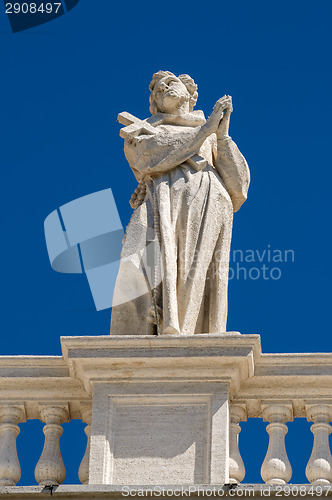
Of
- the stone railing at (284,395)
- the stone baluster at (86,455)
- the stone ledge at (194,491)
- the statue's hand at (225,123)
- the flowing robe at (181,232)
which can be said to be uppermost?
the statue's hand at (225,123)

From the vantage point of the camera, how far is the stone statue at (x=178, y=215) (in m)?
13.0

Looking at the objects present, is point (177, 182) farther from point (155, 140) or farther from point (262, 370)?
point (262, 370)

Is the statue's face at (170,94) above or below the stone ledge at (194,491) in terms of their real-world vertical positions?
above

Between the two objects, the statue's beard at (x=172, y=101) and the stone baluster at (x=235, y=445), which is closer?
the stone baluster at (x=235, y=445)

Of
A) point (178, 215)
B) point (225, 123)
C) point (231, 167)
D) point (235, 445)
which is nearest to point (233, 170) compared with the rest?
point (231, 167)

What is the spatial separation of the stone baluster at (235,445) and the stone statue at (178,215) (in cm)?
78

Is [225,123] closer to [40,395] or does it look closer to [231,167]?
[231,167]

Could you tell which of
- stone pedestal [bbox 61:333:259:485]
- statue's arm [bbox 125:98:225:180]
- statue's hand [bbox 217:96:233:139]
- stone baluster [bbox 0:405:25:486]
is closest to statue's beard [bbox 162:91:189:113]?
statue's arm [bbox 125:98:225:180]

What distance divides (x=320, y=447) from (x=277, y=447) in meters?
0.35

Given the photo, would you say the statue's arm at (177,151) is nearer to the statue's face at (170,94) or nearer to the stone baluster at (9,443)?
the statue's face at (170,94)

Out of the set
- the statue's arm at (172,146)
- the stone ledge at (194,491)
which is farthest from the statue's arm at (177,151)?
the stone ledge at (194,491)

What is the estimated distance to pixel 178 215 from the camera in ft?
44.1

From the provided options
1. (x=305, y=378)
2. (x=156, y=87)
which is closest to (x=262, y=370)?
(x=305, y=378)

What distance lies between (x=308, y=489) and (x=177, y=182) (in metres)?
3.54
